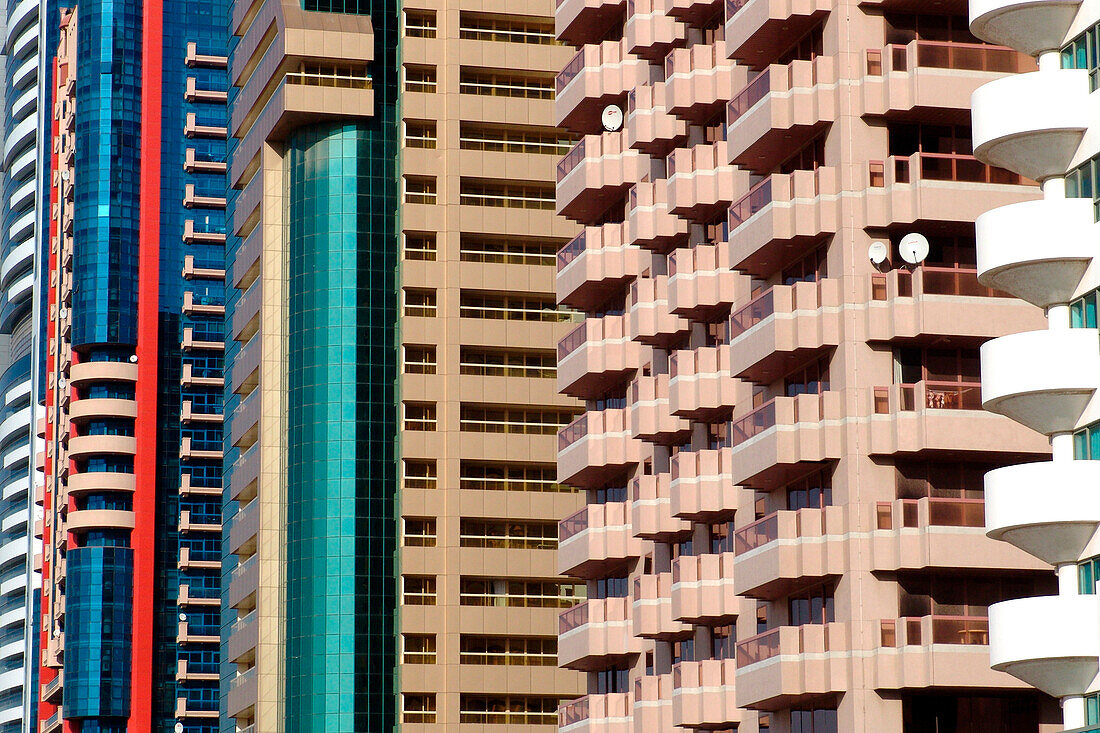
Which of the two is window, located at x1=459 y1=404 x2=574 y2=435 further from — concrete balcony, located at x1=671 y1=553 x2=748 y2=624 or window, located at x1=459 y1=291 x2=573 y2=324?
concrete balcony, located at x1=671 y1=553 x2=748 y2=624

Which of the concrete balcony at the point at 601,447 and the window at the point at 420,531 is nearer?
the concrete balcony at the point at 601,447

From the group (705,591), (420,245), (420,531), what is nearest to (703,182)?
(705,591)

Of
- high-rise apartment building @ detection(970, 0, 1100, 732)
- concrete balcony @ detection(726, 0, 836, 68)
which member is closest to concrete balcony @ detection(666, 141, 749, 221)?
concrete balcony @ detection(726, 0, 836, 68)

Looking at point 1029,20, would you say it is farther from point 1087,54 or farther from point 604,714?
point 604,714

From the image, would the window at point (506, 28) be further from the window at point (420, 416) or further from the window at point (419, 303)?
the window at point (420, 416)

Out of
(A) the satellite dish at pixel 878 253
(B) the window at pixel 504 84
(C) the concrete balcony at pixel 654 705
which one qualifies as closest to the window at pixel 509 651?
(B) the window at pixel 504 84

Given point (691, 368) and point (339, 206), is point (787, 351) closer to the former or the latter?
point (691, 368)

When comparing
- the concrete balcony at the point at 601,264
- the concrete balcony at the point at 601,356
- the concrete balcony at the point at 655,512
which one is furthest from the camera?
the concrete balcony at the point at 601,264

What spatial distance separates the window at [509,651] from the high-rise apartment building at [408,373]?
13cm

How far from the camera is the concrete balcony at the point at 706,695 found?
3302 inches

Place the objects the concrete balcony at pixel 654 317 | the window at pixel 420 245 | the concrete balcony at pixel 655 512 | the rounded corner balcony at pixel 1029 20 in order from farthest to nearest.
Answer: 1. the window at pixel 420 245
2. the concrete balcony at pixel 654 317
3. the concrete balcony at pixel 655 512
4. the rounded corner balcony at pixel 1029 20

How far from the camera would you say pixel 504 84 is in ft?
449

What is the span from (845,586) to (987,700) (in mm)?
6037

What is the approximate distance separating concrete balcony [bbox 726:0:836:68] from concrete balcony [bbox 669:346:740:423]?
11.7 meters
